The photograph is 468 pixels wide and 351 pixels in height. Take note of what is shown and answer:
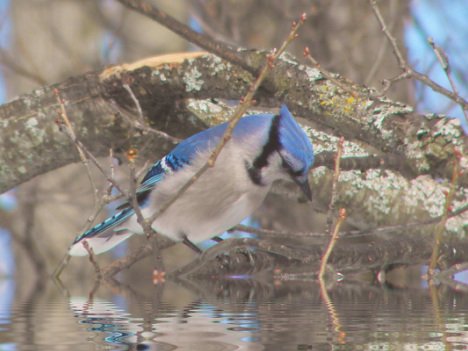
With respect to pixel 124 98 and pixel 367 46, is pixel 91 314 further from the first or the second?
pixel 367 46

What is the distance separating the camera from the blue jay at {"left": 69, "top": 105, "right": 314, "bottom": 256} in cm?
369

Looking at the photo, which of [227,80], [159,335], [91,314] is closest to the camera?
[159,335]

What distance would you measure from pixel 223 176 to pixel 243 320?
1375 millimetres

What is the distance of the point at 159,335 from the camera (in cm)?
230

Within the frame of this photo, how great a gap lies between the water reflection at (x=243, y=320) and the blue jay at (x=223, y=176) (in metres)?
0.32

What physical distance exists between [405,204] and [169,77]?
153 cm

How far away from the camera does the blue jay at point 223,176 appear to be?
369cm

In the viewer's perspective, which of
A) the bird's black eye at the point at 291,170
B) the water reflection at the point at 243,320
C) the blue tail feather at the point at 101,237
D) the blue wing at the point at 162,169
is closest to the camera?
the water reflection at the point at 243,320

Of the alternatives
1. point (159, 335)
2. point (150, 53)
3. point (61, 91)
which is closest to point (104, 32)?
point (150, 53)

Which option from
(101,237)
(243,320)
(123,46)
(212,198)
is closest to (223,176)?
(212,198)

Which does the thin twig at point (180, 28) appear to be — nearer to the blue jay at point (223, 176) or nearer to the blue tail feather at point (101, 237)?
the blue jay at point (223, 176)

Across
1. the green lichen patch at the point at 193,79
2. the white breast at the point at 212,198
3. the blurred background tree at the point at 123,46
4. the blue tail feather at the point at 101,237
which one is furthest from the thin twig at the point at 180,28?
the blurred background tree at the point at 123,46

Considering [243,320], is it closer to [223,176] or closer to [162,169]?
[223,176]

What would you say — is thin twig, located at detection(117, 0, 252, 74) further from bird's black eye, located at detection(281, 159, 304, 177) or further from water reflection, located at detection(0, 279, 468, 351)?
water reflection, located at detection(0, 279, 468, 351)
